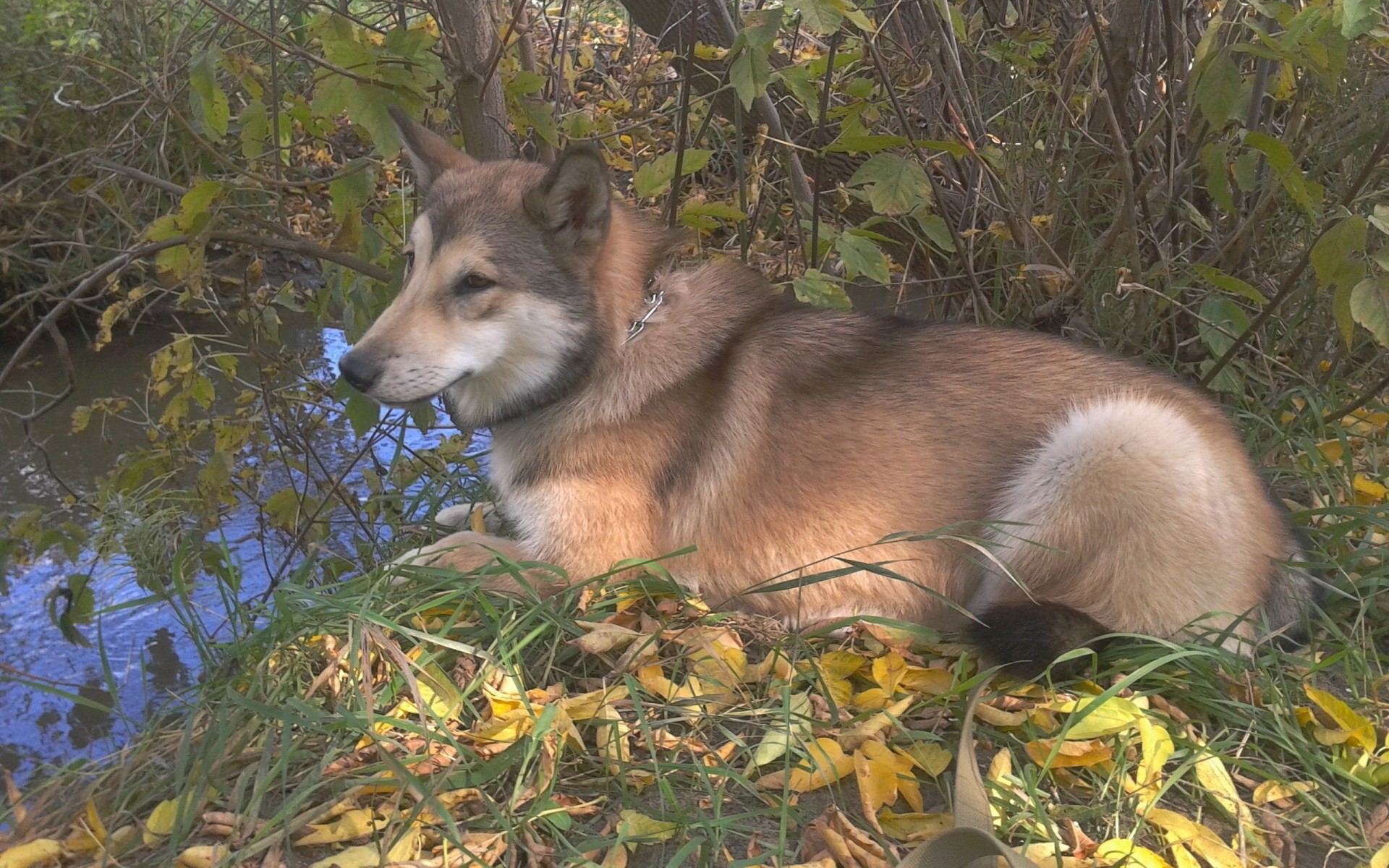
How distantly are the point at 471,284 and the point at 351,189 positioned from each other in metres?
0.78

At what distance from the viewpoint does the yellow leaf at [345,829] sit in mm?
2174

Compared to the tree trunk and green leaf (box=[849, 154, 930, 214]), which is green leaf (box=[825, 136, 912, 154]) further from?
the tree trunk

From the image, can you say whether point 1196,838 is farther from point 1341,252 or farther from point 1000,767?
point 1341,252

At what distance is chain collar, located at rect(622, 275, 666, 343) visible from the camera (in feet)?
10.5

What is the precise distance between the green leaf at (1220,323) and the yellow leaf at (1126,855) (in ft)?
6.94

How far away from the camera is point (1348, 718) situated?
2.60 m

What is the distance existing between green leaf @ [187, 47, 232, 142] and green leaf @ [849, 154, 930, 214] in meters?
2.00

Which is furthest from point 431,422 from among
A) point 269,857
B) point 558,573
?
point 269,857

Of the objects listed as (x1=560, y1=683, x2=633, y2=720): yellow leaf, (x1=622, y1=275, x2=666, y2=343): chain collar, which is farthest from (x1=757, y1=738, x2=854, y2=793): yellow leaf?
(x1=622, y1=275, x2=666, y2=343): chain collar

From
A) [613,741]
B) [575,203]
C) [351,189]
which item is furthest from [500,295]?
[613,741]

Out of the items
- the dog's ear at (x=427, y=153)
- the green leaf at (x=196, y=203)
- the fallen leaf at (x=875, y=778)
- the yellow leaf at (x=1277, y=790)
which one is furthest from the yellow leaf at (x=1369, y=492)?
the green leaf at (x=196, y=203)

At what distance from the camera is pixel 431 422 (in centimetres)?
415

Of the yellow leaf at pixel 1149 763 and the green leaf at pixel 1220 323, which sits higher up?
the green leaf at pixel 1220 323

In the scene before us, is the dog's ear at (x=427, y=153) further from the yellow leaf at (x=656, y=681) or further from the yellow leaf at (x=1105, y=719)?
the yellow leaf at (x=1105, y=719)
